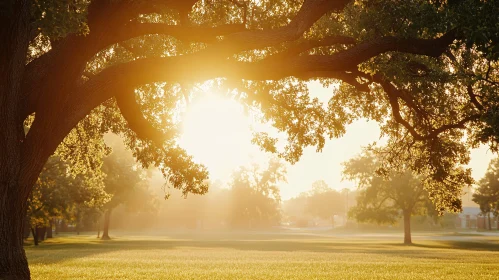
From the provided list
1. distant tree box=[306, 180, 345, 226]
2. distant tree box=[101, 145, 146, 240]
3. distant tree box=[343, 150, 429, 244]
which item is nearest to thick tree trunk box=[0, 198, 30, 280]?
distant tree box=[101, 145, 146, 240]

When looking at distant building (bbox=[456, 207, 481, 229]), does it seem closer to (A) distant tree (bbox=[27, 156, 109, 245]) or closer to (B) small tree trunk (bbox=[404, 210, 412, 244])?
(B) small tree trunk (bbox=[404, 210, 412, 244])

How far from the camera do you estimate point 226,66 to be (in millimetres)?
11242

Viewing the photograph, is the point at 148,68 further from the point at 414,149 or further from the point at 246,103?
the point at 414,149

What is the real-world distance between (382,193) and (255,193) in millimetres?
52583

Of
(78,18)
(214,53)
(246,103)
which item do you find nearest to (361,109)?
(246,103)

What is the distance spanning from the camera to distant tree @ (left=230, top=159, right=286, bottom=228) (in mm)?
103812

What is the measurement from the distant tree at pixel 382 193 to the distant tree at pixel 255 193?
50974mm

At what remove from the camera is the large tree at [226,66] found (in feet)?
32.2

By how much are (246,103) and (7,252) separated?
391 inches

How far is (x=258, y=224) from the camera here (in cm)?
12600

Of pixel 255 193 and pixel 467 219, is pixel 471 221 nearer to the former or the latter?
pixel 467 219

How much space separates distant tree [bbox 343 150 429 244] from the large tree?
113ft

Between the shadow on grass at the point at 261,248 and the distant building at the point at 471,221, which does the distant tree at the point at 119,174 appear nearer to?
the shadow on grass at the point at 261,248

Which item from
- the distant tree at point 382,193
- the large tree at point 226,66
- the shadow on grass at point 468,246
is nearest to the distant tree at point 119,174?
the distant tree at point 382,193
